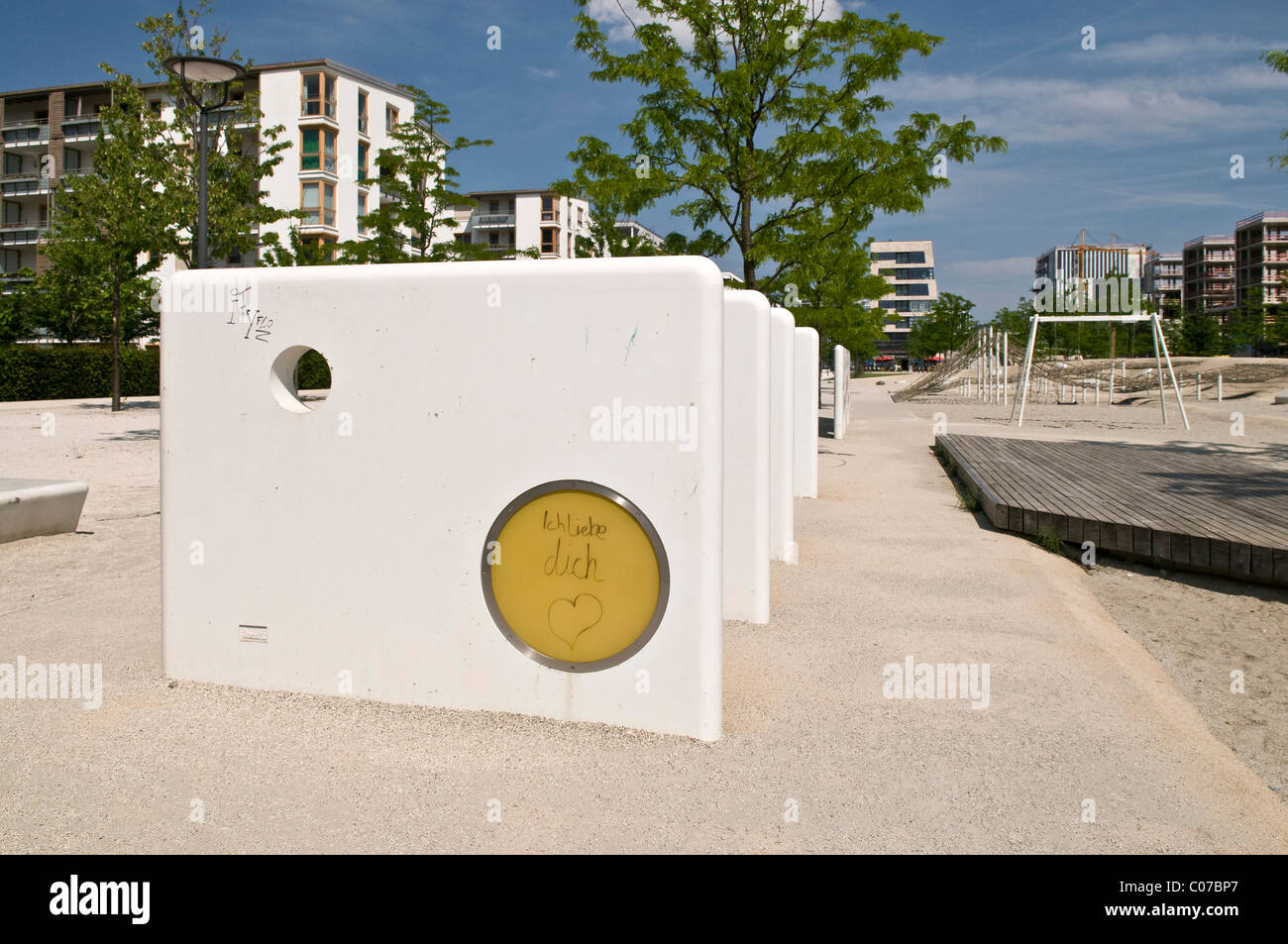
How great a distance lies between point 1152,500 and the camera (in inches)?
353

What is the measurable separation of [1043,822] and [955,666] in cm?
168

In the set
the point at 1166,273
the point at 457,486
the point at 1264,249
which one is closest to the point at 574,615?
the point at 457,486

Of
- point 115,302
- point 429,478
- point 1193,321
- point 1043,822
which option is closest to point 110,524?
point 429,478

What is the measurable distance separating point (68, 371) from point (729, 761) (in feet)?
122

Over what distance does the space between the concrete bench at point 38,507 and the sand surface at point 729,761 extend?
2231 mm

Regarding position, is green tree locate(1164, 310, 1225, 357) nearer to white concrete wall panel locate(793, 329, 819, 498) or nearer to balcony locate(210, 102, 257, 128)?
balcony locate(210, 102, 257, 128)

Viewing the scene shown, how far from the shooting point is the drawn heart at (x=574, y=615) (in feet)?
12.3

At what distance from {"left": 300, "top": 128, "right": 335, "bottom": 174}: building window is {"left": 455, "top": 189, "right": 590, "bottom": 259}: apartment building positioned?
33.1m

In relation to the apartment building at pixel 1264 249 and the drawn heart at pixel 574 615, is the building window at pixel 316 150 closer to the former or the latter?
the drawn heart at pixel 574 615

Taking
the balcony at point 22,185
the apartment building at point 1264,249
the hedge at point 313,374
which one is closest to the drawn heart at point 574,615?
the hedge at point 313,374

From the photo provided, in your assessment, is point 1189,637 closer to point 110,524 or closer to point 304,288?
point 304,288

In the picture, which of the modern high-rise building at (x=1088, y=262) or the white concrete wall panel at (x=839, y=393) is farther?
the modern high-rise building at (x=1088, y=262)

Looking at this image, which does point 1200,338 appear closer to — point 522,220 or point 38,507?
point 522,220

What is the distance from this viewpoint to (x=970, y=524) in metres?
9.09
